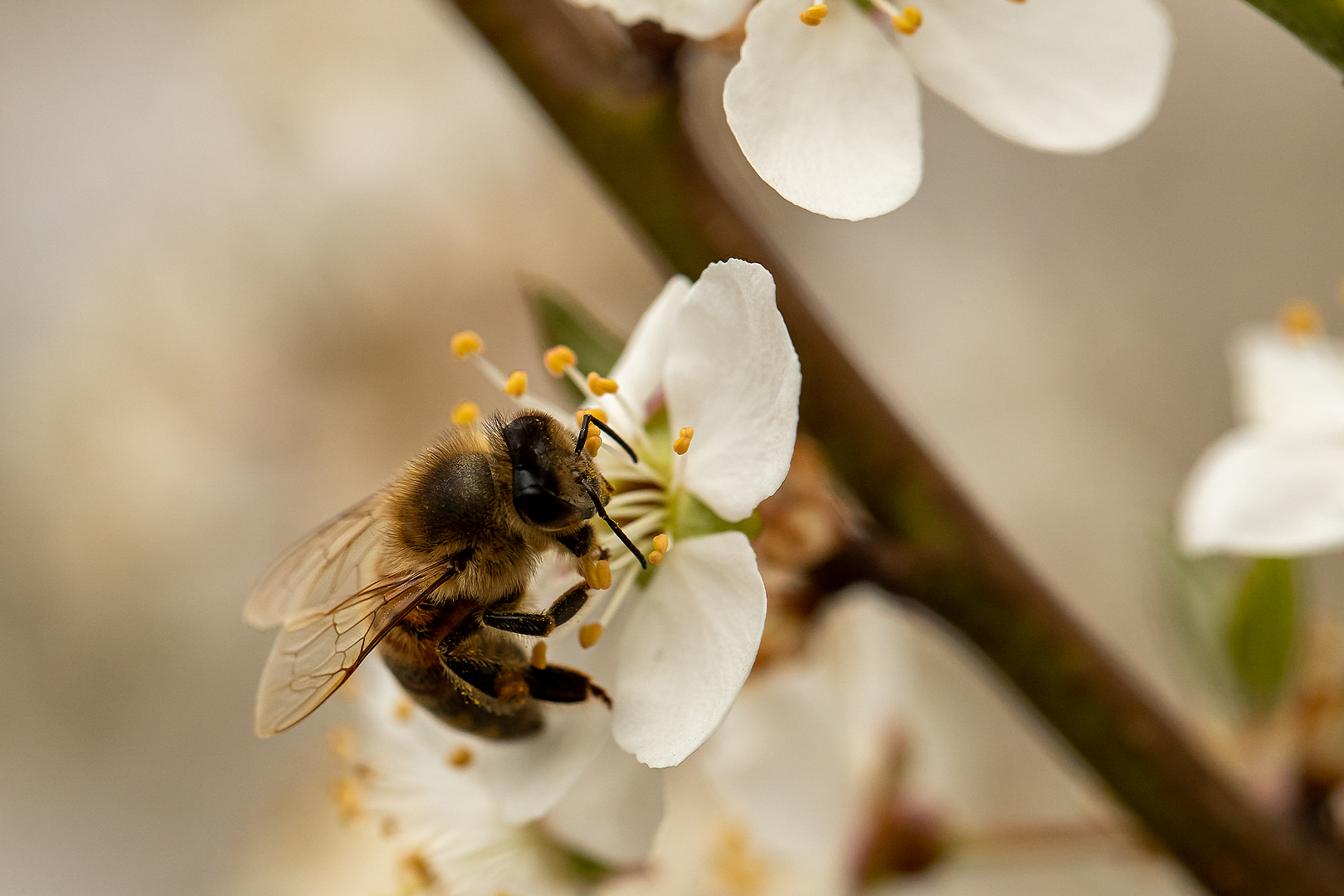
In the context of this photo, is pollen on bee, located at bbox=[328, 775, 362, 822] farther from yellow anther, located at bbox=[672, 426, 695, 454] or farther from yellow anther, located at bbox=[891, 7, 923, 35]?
yellow anther, located at bbox=[891, 7, 923, 35]

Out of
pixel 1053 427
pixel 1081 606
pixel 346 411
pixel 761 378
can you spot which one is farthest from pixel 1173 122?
pixel 761 378

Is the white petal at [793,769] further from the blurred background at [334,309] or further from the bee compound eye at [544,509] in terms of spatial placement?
the blurred background at [334,309]

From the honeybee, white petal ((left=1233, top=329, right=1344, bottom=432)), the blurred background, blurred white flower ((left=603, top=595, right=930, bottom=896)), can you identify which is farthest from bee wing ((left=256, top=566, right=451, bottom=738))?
the blurred background

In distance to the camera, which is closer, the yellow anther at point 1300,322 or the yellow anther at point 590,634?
the yellow anther at point 590,634

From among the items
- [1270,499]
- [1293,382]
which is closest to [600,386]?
[1270,499]

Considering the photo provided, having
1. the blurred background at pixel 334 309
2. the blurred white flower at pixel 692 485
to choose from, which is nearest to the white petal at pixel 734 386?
the blurred white flower at pixel 692 485

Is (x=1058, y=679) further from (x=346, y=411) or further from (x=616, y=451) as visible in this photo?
(x=346, y=411)
